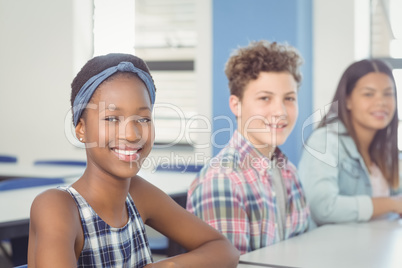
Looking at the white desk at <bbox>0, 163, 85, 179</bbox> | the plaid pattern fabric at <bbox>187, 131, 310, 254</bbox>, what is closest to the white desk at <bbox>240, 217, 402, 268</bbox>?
the plaid pattern fabric at <bbox>187, 131, 310, 254</bbox>

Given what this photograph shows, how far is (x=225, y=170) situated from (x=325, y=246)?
16.3 inches

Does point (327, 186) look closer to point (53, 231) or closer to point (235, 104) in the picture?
point (235, 104)

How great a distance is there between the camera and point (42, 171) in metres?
3.97

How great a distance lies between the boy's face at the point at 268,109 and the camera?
73.1 inches

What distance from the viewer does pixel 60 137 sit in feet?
17.6

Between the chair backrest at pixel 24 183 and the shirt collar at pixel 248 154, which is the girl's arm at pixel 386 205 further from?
the chair backrest at pixel 24 183

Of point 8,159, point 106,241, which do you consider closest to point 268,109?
point 106,241

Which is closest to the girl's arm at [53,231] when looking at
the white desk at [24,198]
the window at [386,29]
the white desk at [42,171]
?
the white desk at [24,198]

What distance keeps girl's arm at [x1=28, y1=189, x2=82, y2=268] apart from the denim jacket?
1392mm

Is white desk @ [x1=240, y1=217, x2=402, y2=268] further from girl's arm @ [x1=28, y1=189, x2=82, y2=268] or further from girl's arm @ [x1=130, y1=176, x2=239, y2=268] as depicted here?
girl's arm @ [x1=28, y1=189, x2=82, y2=268]

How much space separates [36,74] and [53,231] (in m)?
4.69

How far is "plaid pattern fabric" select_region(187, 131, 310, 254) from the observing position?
5.51 feet

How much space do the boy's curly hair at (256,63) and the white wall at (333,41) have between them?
233 cm

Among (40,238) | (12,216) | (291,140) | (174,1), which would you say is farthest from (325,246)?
(174,1)
